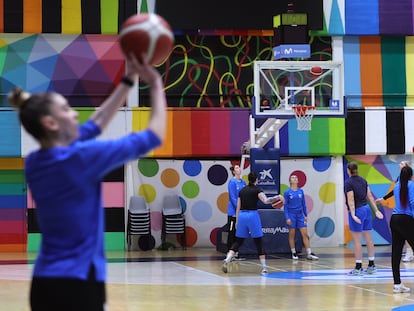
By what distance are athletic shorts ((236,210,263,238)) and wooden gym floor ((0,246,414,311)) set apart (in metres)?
0.68

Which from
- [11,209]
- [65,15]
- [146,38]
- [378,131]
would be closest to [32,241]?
[11,209]

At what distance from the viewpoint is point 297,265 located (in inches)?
604

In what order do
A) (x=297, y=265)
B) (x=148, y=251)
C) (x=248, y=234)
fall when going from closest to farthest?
(x=248, y=234) → (x=297, y=265) → (x=148, y=251)

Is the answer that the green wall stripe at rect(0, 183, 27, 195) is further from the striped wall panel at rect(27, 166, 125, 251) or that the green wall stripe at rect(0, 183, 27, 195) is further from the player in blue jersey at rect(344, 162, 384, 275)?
the player in blue jersey at rect(344, 162, 384, 275)

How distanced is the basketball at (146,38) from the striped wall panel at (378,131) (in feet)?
58.4

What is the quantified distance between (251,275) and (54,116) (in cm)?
1037

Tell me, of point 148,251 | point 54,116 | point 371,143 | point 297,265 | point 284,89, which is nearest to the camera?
point 54,116

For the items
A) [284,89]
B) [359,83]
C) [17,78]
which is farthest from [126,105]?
[359,83]

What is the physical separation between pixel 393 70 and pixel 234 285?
1151 cm

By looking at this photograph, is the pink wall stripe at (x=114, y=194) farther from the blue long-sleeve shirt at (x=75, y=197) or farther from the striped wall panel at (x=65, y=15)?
the blue long-sleeve shirt at (x=75, y=197)

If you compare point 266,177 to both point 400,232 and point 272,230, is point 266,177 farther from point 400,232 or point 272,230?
point 400,232

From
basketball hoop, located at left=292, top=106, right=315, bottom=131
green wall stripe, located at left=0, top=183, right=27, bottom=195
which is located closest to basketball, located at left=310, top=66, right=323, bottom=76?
basketball hoop, located at left=292, top=106, right=315, bottom=131

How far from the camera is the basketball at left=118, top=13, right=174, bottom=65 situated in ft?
→ 12.0

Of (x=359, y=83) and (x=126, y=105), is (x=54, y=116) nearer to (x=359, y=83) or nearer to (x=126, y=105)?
(x=126, y=105)
